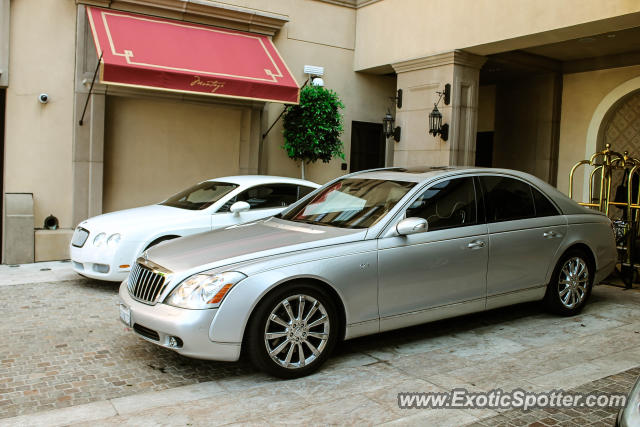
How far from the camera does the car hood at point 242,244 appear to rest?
15.3 feet

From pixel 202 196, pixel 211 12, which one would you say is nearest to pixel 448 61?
pixel 211 12

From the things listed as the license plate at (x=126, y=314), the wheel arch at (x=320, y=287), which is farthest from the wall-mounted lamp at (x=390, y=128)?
the license plate at (x=126, y=314)

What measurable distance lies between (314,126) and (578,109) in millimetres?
6031

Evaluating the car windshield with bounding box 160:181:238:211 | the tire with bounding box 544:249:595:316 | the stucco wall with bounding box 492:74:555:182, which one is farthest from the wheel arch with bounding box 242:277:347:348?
the stucco wall with bounding box 492:74:555:182

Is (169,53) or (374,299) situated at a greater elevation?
(169,53)

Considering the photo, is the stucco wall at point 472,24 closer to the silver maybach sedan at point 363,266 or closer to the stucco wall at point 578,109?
the stucco wall at point 578,109

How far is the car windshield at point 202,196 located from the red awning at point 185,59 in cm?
178

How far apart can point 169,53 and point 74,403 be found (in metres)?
7.19

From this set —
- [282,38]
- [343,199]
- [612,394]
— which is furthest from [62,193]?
[612,394]

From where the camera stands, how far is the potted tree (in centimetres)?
1194

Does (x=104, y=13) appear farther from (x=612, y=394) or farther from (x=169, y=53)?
(x=612, y=394)

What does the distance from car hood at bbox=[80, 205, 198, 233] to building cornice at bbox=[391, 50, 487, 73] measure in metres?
5.81

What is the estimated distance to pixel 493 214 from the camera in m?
5.85

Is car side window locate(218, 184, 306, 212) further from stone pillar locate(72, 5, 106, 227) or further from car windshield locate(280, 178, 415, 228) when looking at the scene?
stone pillar locate(72, 5, 106, 227)
